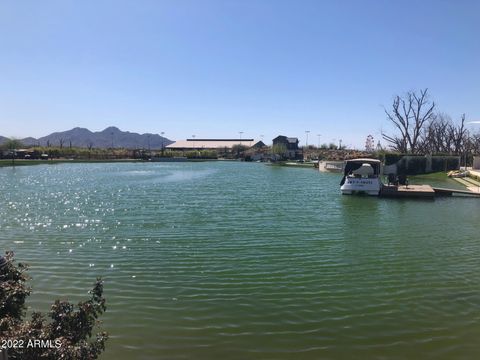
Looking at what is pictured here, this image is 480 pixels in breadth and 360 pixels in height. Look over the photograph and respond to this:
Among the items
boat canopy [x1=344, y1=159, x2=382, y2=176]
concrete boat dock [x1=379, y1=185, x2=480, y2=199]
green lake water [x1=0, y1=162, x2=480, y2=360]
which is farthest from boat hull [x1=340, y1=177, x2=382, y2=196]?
green lake water [x1=0, y1=162, x2=480, y2=360]

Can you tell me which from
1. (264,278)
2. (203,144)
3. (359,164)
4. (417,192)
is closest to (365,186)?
(417,192)

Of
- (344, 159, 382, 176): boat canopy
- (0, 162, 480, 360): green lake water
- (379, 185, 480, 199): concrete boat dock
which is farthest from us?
(344, 159, 382, 176): boat canopy

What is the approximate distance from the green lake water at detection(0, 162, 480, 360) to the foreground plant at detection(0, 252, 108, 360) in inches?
79.2

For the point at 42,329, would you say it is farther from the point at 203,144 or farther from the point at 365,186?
the point at 203,144

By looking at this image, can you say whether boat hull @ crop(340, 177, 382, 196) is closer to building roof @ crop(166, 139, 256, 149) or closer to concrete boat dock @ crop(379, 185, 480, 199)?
concrete boat dock @ crop(379, 185, 480, 199)

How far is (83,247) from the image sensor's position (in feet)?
45.6

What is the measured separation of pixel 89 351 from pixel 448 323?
22.0 ft

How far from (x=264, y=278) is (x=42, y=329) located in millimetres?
6609

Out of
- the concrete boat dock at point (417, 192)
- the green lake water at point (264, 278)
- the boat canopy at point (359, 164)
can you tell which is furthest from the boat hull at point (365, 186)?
the green lake water at point (264, 278)

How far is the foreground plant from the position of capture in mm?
4312

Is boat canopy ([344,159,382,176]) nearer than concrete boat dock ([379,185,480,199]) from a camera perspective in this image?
No

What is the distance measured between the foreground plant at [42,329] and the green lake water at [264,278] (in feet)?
6.60

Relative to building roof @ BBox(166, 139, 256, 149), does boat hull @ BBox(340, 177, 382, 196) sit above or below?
below

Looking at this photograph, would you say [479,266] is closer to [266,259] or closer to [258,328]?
[266,259]
